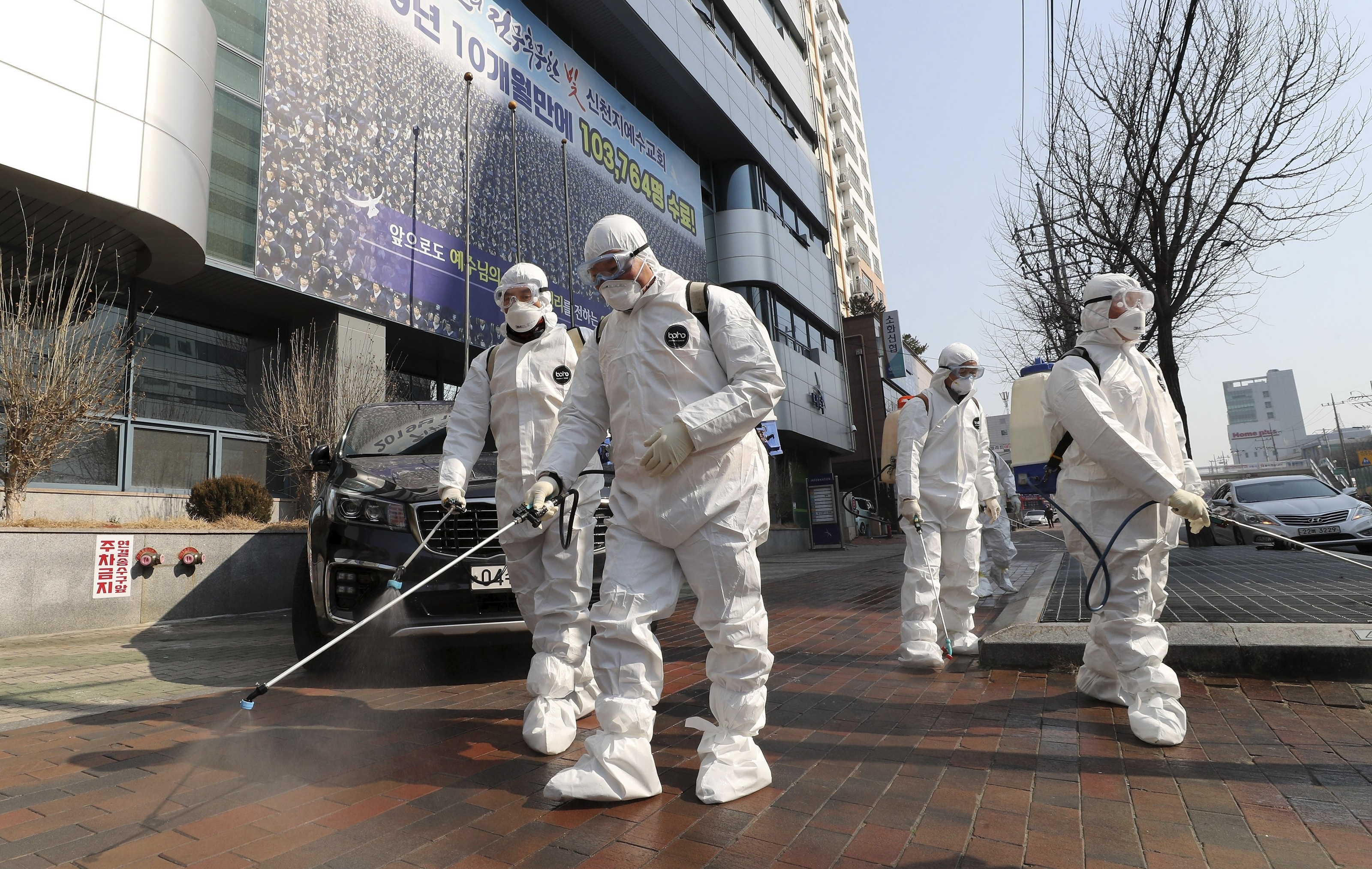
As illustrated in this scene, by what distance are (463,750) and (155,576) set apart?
677cm

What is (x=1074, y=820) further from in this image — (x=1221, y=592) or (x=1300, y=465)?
(x=1300, y=465)

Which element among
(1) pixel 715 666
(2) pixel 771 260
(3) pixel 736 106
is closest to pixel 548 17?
(3) pixel 736 106

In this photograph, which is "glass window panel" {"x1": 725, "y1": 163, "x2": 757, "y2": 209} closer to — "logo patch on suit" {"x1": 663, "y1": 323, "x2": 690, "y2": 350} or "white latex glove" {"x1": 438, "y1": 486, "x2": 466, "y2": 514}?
"white latex glove" {"x1": 438, "y1": 486, "x2": 466, "y2": 514}

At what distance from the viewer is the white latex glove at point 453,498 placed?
3.34m

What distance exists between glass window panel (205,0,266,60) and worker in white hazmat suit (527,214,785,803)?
1388cm

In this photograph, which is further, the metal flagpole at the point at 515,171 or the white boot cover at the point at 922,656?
the metal flagpole at the point at 515,171

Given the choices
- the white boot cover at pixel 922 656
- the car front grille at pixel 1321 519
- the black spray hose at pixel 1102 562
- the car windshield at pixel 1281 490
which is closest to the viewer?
the black spray hose at pixel 1102 562

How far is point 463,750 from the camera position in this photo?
308cm

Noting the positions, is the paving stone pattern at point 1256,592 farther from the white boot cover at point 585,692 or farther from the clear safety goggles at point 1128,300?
the white boot cover at point 585,692

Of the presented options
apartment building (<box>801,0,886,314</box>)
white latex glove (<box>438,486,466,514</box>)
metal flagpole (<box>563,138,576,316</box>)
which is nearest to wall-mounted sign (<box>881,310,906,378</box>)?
apartment building (<box>801,0,886,314</box>)

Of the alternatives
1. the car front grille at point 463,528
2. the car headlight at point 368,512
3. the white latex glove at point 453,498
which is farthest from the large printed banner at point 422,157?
the white latex glove at point 453,498

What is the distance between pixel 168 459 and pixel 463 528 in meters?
10.1

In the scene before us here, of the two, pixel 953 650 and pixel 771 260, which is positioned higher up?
pixel 771 260

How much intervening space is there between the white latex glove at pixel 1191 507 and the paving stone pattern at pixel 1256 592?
1.61ft
